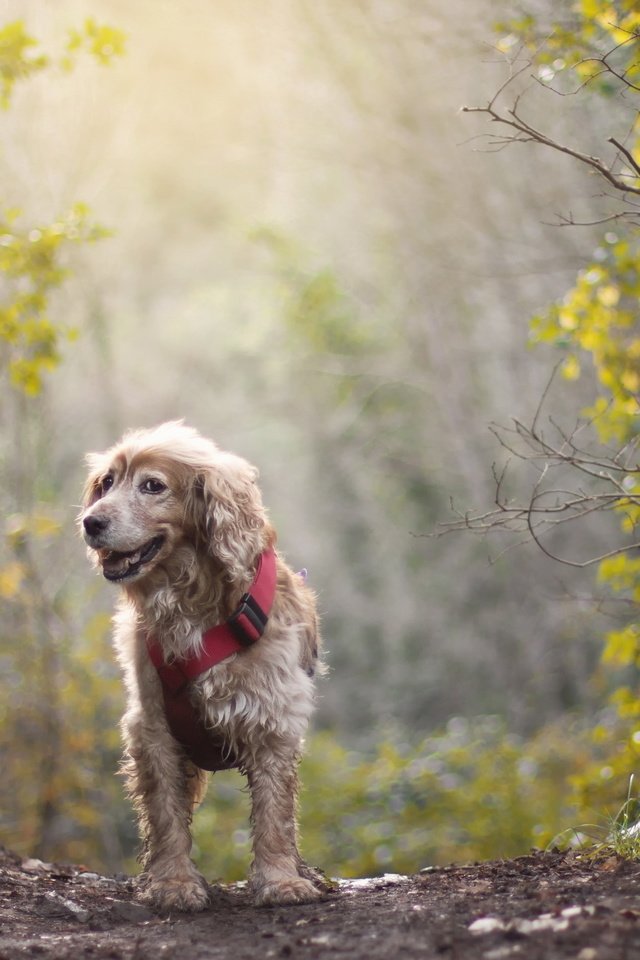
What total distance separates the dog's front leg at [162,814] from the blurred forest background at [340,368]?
1606 millimetres

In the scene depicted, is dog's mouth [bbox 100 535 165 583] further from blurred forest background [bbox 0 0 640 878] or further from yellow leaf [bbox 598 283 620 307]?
yellow leaf [bbox 598 283 620 307]

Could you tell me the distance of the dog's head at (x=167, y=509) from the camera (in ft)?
15.2

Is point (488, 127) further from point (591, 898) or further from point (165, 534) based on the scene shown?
point (591, 898)

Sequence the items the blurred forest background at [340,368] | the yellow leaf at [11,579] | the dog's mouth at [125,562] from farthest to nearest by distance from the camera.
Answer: the blurred forest background at [340,368] < the yellow leaf at [11,579] < the dog's mouth at [125,562]

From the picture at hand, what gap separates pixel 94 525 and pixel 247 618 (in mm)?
735

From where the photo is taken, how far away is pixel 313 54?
51.5ft

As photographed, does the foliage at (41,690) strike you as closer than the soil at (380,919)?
No

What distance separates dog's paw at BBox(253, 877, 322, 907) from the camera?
15.0 ft

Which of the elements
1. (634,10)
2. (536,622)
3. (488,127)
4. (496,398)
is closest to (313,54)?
(488,127)

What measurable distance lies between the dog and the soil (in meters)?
0.24

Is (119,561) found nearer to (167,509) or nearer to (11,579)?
(167,509)

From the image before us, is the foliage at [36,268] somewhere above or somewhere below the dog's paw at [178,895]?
above

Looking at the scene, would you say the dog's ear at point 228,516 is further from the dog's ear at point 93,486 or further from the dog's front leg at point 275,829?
the dog's front leg at point 275,829

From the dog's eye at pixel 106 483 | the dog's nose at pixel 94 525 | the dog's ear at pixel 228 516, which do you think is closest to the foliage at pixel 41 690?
the dog's eye at pixel 106 483
